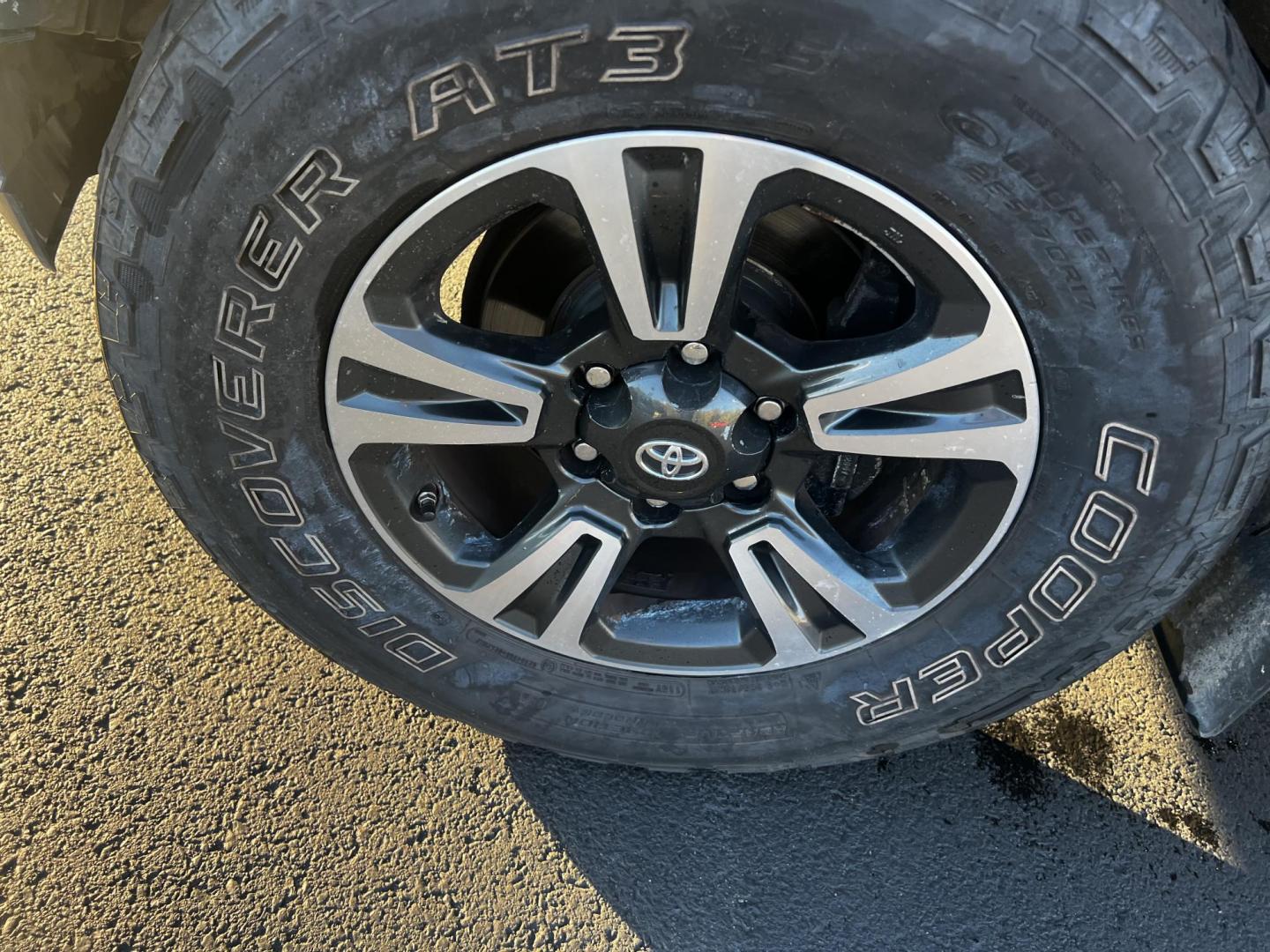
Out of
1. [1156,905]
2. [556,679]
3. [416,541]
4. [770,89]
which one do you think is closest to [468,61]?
[770,89]

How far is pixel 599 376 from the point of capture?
1.54m

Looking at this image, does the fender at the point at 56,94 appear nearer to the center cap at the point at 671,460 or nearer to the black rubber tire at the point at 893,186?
the black rubber tire at the point at 893,186

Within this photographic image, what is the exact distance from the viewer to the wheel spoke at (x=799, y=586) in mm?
1688

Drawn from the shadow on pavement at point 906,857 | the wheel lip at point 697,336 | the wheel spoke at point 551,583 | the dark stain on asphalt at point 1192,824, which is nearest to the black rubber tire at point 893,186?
the wheel lip at point 697,336

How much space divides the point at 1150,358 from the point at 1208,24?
1.36 feet

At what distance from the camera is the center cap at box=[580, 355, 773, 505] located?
1.52 meters

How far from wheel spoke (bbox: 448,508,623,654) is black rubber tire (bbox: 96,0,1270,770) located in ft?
0.53

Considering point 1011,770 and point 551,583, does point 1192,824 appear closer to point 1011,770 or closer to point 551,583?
point 1011,770

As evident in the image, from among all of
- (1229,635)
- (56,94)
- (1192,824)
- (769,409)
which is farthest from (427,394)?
(1192,824)

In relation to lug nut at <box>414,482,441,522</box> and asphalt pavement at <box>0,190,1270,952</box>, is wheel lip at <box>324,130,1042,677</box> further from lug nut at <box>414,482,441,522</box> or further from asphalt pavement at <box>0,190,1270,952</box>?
asphalt pavement at <box>0,190,1270,952</box>

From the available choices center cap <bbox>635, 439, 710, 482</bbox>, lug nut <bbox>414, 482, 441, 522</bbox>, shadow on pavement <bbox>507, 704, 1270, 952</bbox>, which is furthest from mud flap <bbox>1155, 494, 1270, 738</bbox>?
lug nut <bbox>414, 482, 441, 522</bbox>

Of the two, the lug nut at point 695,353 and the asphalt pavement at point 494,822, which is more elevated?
the lug nut at point 695,353

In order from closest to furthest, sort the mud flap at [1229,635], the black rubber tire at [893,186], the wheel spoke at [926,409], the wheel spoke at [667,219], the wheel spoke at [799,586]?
the black rubber tire at [893,186] → the wheel spoke at [667,219] → the wheel spoke at [926,409] → the wheel spoke at [799,586] → the mud flap at [1229,635]

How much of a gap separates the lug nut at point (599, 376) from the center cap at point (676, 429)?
2 cm
